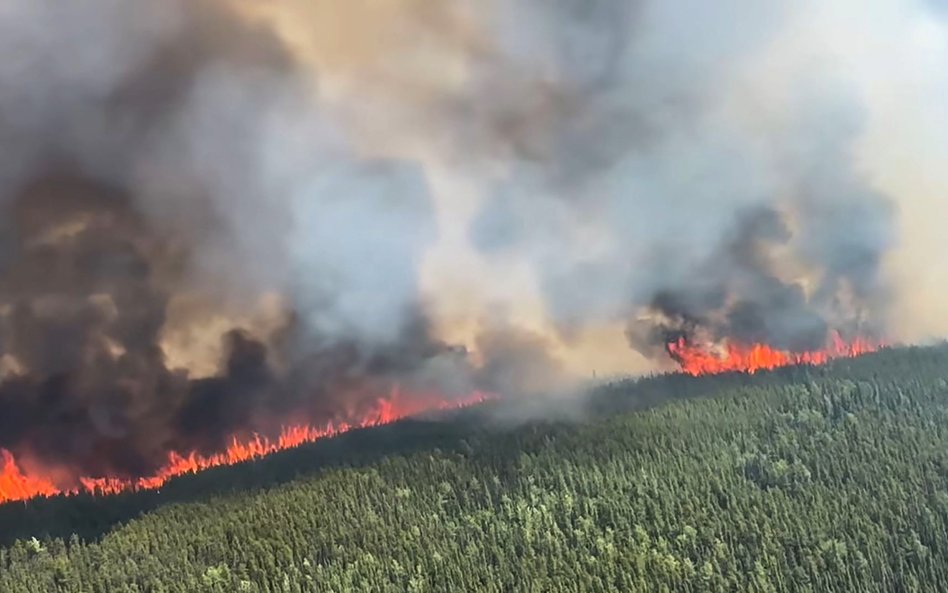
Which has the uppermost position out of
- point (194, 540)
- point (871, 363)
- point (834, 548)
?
point (871, 363)

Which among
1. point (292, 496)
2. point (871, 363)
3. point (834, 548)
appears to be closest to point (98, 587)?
point (292, 496)

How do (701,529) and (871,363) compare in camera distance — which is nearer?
(701,529)

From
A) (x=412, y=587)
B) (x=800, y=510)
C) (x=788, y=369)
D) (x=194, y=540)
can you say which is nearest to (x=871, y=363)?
(x=788, y=369)

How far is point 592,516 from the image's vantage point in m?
79.8

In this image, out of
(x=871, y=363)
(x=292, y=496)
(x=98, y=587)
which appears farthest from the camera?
(x=871, y=363)

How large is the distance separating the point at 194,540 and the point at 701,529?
124 ft

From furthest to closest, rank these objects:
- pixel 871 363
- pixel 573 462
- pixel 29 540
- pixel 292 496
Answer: pixel 871 363 → pixel 573 462 → pixel 292 496 → pixel 29 540

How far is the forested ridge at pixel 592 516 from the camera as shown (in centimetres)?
6944

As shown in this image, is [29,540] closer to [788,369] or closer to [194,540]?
[194,540]

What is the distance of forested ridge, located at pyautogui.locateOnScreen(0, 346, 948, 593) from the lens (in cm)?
6944

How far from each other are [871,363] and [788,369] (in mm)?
8649

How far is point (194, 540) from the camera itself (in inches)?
2953

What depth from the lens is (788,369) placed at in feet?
367

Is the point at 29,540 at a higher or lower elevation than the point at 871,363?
lower
